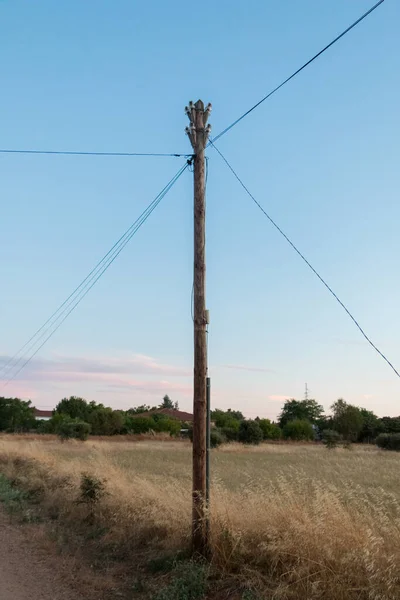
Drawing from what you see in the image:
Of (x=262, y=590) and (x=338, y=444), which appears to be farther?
(x=338, y=444)

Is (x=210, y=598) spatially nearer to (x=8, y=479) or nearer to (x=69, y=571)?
(x=69, y=571)

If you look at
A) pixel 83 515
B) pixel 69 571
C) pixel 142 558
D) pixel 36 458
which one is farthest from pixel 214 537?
pixel 36 458

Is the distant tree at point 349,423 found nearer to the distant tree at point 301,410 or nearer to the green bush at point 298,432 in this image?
the green bush at point 298,432

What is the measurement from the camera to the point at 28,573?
8953 mm

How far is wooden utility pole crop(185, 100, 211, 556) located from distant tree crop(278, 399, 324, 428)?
120 metres

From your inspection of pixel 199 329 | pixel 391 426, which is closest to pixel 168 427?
pixel 391 426

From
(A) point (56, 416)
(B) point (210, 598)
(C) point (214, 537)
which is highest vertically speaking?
(A) point (56, 416)

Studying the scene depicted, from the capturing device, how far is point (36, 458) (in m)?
26.0

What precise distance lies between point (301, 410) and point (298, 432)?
135 ft

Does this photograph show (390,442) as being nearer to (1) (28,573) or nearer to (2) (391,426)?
(2) (391,426)

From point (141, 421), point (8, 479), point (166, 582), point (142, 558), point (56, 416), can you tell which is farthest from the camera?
point (141, 421)

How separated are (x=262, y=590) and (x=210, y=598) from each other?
80cm

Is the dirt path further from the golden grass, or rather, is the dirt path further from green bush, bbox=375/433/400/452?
green bush, bbox=375/433/400/452

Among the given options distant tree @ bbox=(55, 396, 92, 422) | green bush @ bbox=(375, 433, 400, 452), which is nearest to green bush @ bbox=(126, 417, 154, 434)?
distant tree @ bbox=(55, 396, 92, 422)
